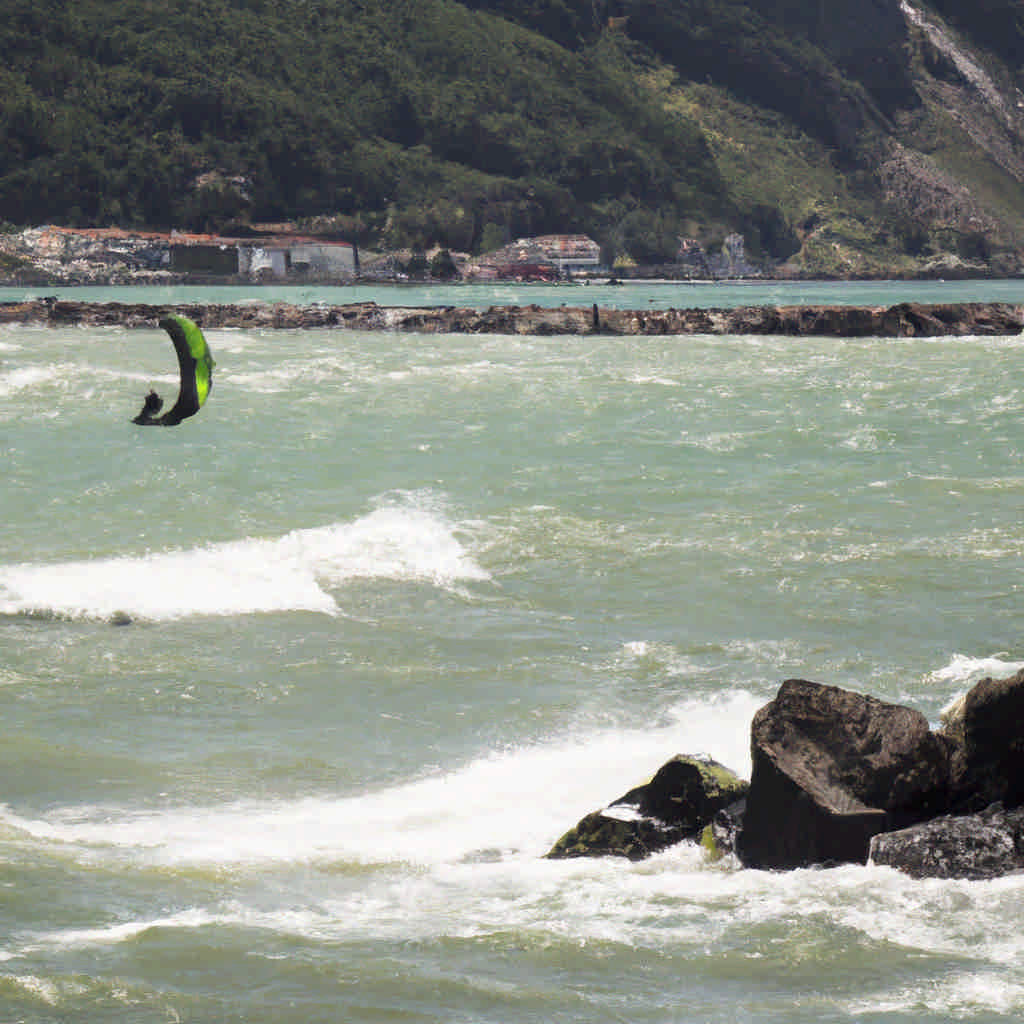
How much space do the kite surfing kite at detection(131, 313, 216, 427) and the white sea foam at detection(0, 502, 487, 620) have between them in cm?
1070

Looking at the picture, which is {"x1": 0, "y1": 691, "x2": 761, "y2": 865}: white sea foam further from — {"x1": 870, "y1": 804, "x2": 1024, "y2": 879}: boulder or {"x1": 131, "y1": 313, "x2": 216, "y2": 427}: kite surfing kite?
{"x1": 131, "y1": 313, "x2": 216, "y2": 427}: kite surfing kite

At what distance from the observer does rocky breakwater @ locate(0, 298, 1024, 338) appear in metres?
65.8

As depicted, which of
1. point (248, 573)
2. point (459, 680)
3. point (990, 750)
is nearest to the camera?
point (990, 750)

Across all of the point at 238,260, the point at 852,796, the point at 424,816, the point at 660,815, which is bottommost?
the point at 424,816

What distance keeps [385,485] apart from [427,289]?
14851cm

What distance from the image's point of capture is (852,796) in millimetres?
10359

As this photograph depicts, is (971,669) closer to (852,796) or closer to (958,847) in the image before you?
(852,796)

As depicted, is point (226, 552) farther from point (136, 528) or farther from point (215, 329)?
point (215, 329)

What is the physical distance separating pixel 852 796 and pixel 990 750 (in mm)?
1034

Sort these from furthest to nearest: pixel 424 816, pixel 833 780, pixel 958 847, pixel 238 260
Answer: pixel 238 260 → pixel 424 816 → pixel 833 780 → pixel 958 847

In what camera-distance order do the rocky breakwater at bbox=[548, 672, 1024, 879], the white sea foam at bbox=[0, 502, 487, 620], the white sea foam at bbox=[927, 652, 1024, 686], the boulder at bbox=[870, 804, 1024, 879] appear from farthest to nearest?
the white sea foam at bbox=[0, 502, 487, 620] < the white sea foam at bbox=[927, 652, 1024, 686] < the rocky breakwater at bbox=[548, 672, 1024, 879] < the boulder at bbox=[870, 804, 1024, 879]

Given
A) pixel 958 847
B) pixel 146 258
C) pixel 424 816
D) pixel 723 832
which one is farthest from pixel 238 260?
pixel 958 847

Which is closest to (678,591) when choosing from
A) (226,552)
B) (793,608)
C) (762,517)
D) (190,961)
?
(793,608)

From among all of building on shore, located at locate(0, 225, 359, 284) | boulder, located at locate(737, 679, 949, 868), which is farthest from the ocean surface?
building on shore, located at locate(0, 225, 359, 284)
